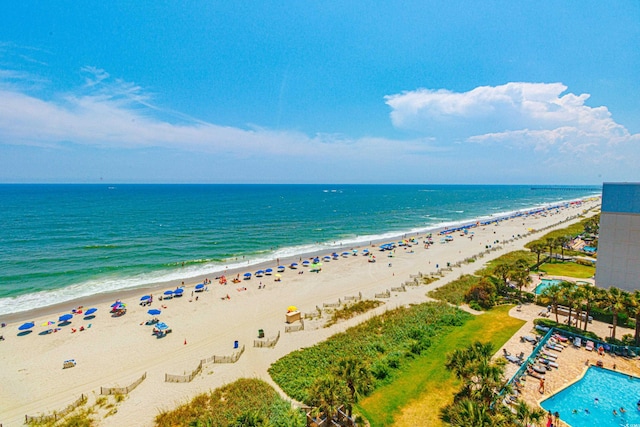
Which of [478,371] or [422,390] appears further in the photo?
[422,390]

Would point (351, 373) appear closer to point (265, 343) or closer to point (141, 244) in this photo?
point (265, 343)

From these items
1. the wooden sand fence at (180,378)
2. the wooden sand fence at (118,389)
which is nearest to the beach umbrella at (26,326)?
the wooden sand fence at (118,389)

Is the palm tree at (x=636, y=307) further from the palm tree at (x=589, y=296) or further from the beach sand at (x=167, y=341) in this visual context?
the beach sand at (x=167, y=341)

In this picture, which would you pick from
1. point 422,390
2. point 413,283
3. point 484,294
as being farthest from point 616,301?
point 413,283

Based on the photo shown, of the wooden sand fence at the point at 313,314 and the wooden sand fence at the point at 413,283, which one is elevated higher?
the wooden sand fence at the point at 413,283

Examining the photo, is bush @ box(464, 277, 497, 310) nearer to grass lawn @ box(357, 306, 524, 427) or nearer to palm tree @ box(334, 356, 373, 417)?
grass lawn @ box(357, 306, 524, 427)

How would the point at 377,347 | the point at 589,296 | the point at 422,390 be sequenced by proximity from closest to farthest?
the point at 422,390
the point at 377,347
the point at 589,296

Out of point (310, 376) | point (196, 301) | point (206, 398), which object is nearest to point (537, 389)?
point (310, 376)

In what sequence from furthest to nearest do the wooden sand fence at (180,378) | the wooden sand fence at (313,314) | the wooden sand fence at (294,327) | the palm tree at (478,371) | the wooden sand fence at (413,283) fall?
the wooden sand fence at (413,283) < the wooden sand fence at (313,314) < the wooden sand fence at (294,327) < the wooden sand fence at (180,378) < the palm tree at (478,371)
